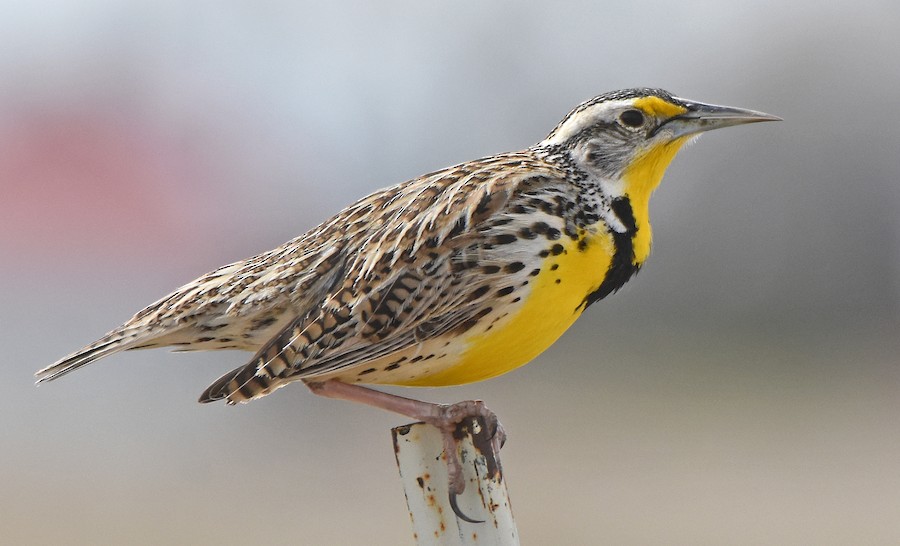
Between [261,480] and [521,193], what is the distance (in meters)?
6.62

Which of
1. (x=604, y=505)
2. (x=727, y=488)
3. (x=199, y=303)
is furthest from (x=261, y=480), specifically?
(x=199, y=303)

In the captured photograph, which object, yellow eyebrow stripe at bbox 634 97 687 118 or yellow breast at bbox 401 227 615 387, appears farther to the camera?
yellow eyebrow stripe at bbox 634 97 687 118

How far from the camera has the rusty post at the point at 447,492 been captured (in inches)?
76.1

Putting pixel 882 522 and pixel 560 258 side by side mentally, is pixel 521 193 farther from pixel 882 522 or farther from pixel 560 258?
pixel 882 522

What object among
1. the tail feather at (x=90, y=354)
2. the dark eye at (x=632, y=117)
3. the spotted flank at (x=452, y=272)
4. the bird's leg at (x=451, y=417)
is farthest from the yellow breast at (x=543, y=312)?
the tail feather at (x=90, y=354)

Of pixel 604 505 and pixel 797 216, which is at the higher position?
pixel 797 216

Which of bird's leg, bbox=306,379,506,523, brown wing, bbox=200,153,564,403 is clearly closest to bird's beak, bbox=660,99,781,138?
brown wing, bbox=200,153,564,403

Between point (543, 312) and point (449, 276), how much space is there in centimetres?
17

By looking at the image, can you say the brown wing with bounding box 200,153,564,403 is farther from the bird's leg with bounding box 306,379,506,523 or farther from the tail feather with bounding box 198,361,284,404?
the bird's leg with bounding box 306,379,506,523

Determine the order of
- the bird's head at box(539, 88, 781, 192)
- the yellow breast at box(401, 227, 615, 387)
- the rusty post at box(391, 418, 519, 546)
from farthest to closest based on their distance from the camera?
the bird's head at box(539, 88, 781, 192) → the yellow breast at box(401, 227, 615, 387) → the rusty post at box(391, 418, 519, 546)

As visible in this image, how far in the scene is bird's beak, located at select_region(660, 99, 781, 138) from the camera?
93.9 inches

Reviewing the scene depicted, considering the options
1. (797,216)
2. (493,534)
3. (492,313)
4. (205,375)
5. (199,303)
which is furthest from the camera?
(797,216)

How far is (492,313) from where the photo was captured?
2.16m

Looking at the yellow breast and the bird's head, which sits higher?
the bird's head
